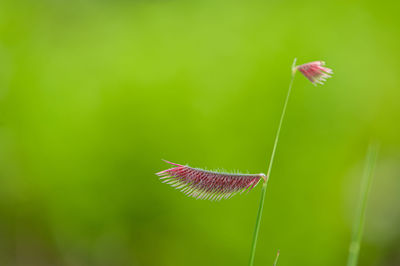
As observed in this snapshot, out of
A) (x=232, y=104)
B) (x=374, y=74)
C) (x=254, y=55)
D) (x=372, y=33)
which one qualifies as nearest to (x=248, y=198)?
(x=232, y=104)

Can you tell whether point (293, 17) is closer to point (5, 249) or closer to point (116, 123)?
point (116, 123)

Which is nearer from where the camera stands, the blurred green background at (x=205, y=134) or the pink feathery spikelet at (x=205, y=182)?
the pink feathery spikelet at (x=205, y=182)

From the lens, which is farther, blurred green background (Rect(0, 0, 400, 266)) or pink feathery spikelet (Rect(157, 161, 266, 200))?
blurred green background (Rect(0, 0, 400, 266))

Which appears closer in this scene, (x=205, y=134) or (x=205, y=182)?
(x=205, y=182)
